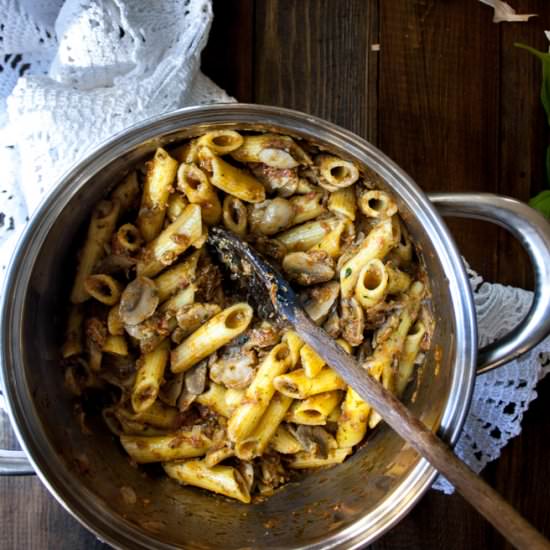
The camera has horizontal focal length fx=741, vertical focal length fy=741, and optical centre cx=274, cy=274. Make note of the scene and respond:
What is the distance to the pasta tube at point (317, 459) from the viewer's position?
3.65 feet

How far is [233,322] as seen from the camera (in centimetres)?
108

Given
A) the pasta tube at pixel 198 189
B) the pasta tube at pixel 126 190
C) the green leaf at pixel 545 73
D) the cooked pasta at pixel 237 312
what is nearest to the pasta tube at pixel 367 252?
the cooked pasta at pixel 237 312

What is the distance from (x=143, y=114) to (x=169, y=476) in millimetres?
551

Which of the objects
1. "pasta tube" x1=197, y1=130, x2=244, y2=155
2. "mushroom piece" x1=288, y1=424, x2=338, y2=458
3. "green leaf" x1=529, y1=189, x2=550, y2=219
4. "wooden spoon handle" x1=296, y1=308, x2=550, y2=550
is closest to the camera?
"wooden spoon handle" x1=296, y1=308, x2=550, y2=550

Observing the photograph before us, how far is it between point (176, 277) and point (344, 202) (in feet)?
0.88

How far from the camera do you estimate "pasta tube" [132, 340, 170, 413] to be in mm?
1062

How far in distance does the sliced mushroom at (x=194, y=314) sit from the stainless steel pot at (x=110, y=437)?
0.17 meters

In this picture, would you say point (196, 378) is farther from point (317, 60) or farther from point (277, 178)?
point (317, 60)

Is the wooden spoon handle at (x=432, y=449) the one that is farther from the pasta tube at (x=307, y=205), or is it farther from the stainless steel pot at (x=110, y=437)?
the pasta tube at (x=307, y=205)

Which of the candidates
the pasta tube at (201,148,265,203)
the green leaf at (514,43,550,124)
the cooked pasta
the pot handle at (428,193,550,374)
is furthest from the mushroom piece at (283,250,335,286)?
the green leaf at (514,43,550,124)

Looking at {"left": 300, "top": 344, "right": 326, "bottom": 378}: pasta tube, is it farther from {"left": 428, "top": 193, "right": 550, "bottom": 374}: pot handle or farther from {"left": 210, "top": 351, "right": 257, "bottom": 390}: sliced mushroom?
{"left": 428, "top": 193, "right": 550, "bottom": 374}: pot handle

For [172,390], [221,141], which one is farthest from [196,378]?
[221,141]

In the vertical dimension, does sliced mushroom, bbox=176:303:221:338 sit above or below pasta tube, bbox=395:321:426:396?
above

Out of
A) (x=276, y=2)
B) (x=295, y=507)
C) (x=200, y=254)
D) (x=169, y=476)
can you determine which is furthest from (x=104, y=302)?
(x=276, y=2)
